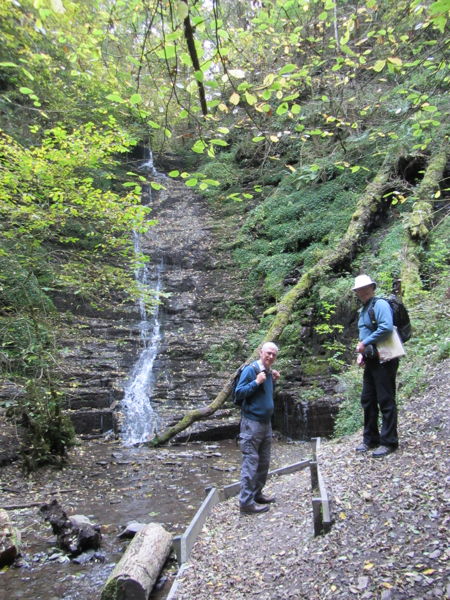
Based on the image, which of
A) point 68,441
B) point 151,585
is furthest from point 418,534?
point 68,441

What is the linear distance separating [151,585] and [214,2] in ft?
16.6

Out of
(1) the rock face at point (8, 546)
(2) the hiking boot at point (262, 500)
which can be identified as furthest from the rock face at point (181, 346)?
(2) the hiking boot at point (262, 500)

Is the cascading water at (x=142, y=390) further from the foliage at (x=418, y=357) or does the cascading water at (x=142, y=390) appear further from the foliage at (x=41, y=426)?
the foliage at (x=418, y=357)

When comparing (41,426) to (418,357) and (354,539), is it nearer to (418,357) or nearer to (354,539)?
(354,539)

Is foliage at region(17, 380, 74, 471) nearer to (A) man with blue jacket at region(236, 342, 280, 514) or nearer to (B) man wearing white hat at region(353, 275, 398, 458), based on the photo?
(A) man with blue jacket at region(236, 342, 280, 514)

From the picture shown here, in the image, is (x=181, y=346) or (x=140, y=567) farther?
(x=181, y=346)

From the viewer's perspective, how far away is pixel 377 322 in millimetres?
4598

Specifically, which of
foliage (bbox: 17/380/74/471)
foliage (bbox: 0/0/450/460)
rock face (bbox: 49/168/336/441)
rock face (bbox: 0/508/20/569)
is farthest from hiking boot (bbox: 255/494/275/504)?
rock face (bbox: 49/168/336/441)

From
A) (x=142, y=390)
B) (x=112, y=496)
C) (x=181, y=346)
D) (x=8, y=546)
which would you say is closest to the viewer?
(x=8, y=546)

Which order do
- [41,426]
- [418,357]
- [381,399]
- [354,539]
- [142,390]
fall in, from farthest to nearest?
[142,390], [41,426], [418,357], [381,399], [354,539]

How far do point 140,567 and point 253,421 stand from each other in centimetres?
187

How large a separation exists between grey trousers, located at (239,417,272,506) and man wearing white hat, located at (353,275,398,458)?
1189mm

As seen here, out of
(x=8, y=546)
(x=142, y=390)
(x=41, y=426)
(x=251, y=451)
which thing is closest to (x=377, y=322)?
(x=251, y=451)

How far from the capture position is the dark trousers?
4547 mm
